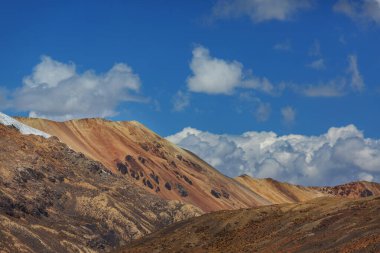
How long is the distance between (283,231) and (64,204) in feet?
287

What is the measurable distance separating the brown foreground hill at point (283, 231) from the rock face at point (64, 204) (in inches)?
1714

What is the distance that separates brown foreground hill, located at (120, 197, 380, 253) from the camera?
164 ft

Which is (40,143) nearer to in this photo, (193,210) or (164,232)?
(193,210)

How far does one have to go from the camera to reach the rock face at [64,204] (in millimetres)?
114938

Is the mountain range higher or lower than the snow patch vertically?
lower

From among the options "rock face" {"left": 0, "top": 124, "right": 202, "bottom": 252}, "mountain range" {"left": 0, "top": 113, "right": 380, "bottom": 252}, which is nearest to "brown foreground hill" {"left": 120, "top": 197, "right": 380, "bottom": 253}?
"mountain range" {"left": 0, "top": 113, "right": 380, "bottom": 252}

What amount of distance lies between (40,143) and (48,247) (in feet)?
183

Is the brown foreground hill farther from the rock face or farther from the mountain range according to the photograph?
the rock face

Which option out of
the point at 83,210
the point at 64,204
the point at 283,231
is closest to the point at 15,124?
the point at 64,204

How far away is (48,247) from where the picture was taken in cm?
10906

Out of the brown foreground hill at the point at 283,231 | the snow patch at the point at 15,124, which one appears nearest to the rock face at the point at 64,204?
the snow patch at the point at 15,124

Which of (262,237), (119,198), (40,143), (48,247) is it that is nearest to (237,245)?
(262,237)

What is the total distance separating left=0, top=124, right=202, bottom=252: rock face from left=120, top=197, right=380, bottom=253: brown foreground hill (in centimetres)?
4353

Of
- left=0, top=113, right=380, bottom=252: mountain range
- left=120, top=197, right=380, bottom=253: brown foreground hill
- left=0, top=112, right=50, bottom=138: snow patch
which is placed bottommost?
left=120, top=197, right=380, bottom=253: brown foreground hill
